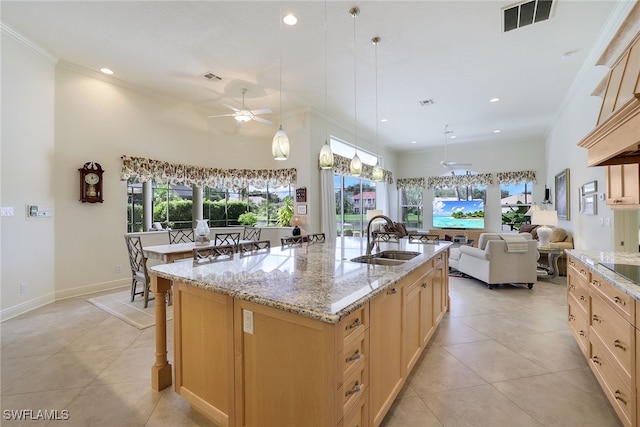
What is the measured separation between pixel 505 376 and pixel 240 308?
7.11ft

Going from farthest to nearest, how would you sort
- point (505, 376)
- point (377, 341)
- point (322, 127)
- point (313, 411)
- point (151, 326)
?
point (322, 127), point (151, 326), point (505, 376), point (377, 341), point (313, 411)

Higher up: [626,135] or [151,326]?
[626,135]

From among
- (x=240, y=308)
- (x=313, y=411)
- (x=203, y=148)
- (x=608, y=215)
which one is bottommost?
(x=313, y=411)

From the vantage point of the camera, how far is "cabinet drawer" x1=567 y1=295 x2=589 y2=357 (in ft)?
7.36

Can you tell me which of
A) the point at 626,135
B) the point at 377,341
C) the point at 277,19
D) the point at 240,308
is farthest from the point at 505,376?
the point at 277,19

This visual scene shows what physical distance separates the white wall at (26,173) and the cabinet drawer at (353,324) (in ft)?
14.2

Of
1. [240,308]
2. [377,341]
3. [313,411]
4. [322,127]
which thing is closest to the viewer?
[313,411]

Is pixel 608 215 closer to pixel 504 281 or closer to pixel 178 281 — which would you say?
pixel 504 281

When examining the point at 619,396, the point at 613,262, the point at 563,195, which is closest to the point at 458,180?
the point at 563,195

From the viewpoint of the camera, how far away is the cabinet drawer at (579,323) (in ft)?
7.36

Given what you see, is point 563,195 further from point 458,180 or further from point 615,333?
point 615,333

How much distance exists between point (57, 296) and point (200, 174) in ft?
9.59

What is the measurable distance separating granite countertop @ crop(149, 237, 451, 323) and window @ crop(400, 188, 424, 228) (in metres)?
7.77

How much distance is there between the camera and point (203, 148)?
5.95 meters
